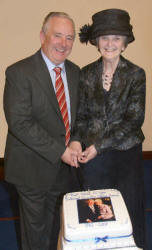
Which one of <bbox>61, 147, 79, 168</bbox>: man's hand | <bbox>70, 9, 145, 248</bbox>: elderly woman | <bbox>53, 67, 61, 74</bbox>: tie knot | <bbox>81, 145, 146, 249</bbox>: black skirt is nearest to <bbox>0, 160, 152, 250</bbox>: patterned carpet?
<bbox>81, 145, 146, 249</bbox>: black skirt

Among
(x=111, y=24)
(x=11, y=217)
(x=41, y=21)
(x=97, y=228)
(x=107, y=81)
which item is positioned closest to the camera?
(x=97, y=228)

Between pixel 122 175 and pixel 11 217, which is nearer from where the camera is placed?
pixel 122 175

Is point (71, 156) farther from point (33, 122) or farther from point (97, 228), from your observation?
point (97, 228)

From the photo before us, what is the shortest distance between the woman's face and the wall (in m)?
1.72

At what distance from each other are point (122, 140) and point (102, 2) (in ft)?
6.84

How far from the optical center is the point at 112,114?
1.43m

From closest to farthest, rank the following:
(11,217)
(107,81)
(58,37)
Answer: (107,81), (58,37), (11,217)

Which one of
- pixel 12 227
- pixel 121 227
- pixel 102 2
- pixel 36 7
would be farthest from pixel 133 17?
pixel 121 227

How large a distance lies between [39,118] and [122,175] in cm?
56

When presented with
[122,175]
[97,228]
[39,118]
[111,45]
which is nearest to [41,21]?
[39,118]

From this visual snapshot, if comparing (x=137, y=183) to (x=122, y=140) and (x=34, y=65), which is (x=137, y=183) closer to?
(x=122, y=140)

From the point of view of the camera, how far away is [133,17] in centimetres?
309

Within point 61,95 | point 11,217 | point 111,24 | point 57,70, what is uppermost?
point 111,24

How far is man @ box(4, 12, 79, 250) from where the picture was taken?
A: 5.02 ft
